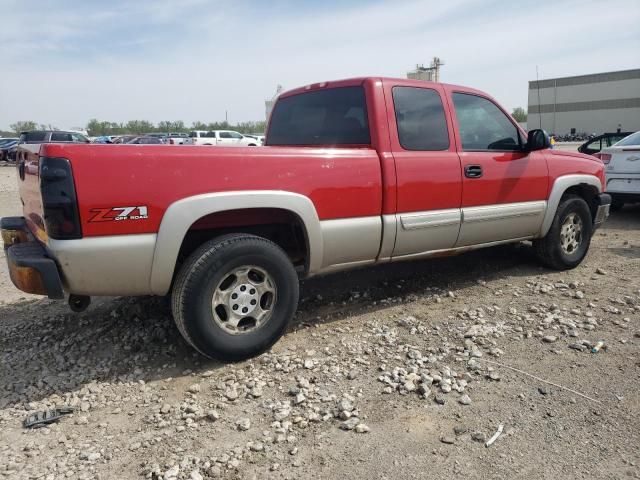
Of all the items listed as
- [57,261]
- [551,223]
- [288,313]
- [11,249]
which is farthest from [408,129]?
[11,249]

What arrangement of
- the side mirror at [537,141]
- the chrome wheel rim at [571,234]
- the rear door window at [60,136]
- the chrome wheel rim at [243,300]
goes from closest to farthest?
the chrome wheel rim at [243,300], the side mirror at [537,141], the chrome wheel rim at [571,234], the rear door window at [60,136]

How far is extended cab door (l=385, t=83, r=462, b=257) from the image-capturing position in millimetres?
3945

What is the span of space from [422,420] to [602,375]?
1307 mm

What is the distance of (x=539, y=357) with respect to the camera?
3449 mm

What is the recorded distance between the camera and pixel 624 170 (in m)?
8.10

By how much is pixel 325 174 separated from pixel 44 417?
2.23 meters

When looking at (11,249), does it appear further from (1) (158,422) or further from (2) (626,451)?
(2) (626,451)

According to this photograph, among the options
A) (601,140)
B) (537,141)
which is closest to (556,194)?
(537,141)

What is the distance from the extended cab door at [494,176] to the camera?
439 cm

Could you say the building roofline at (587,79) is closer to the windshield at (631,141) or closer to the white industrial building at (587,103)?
the white industrial building at (587,103)

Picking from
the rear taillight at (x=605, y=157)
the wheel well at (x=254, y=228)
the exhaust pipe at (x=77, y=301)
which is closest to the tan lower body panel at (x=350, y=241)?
the wheel well at (x=254, y=228)

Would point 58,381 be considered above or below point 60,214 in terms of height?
below

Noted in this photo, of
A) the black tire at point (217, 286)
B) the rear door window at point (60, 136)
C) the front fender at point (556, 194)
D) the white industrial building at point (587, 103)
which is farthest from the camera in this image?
the white industrial building at point (587, 103)

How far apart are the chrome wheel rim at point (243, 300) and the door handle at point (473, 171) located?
1.98m
